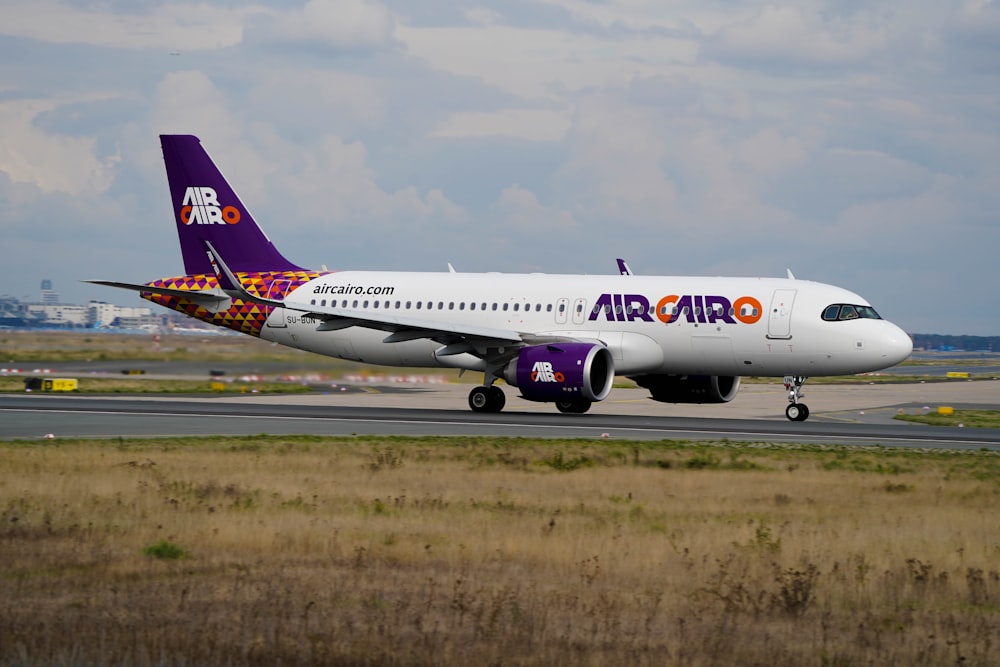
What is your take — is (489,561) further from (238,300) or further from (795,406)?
(238,300)

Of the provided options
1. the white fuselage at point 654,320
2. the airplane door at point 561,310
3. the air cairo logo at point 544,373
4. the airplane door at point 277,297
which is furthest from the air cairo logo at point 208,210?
the air cairo logo at point 544,373

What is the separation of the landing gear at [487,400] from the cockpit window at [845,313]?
32.1ft

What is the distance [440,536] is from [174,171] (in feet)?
106

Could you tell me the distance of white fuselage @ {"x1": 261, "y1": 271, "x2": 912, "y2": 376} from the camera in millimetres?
36250

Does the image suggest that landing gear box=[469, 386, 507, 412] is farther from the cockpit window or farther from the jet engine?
the cockpit window

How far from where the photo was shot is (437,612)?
11219 millimetres

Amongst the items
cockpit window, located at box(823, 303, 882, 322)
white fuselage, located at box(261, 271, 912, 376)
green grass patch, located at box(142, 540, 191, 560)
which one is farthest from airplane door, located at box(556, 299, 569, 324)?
green grass patch, located at box(142, 540, 191, 560)

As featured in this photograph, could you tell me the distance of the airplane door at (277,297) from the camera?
42.5m

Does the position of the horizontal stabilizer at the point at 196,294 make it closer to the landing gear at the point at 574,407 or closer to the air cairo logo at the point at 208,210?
the air cairo logo at the point at 208,210

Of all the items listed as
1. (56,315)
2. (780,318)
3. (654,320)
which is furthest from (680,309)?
(56,315)

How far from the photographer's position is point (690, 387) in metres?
40.3

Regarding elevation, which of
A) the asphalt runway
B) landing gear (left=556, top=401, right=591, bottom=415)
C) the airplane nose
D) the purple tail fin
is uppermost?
the purple tail fin

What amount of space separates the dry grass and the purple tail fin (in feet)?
68.8

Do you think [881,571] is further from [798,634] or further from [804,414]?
[804,414]
